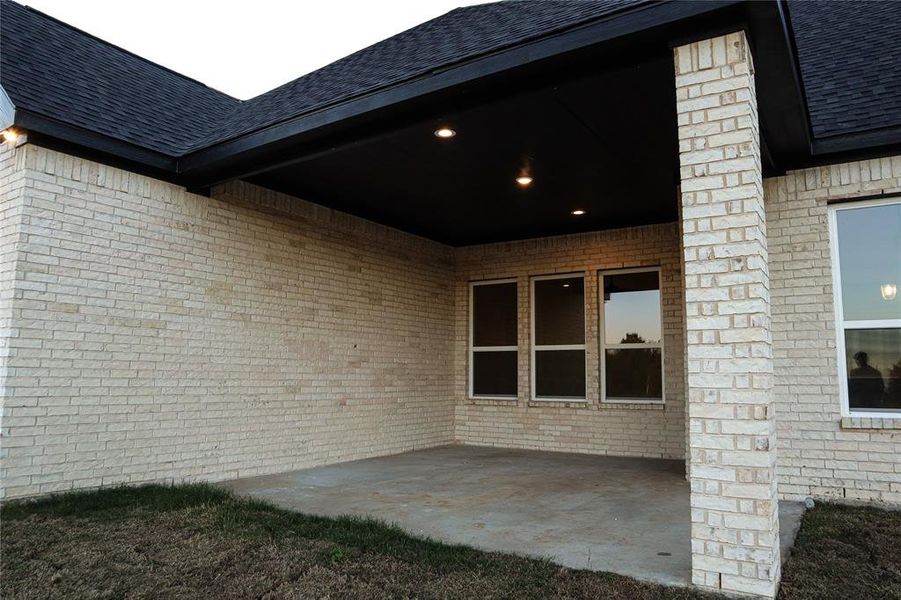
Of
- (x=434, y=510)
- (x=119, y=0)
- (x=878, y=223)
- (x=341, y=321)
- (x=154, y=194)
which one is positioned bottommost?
(x=434, y=510)

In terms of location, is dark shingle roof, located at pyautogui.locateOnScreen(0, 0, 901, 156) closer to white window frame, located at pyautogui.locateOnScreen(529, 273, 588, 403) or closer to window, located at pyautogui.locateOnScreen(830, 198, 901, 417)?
window, located at pyautogui.locateOnScreen(830, 198, 901, 417)

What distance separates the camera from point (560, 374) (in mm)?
9516

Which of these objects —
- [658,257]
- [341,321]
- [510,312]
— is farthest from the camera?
[510,312]

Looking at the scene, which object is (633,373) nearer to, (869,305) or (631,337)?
(631,337)

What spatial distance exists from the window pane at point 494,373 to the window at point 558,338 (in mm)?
447

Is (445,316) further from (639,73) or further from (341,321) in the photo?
(639,73)

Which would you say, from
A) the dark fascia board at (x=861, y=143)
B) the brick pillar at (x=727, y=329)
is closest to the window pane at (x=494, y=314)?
the dark fascia board at (x=861, y=143)

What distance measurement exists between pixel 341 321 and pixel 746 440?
19.8 ft

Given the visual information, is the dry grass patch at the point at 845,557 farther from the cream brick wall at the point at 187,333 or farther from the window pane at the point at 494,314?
the window pane at the point at 494,314

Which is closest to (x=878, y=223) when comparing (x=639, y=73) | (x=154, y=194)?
(x=639, y=73)

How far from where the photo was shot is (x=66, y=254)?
213 inches

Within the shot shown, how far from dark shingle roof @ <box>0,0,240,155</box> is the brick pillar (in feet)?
17.7

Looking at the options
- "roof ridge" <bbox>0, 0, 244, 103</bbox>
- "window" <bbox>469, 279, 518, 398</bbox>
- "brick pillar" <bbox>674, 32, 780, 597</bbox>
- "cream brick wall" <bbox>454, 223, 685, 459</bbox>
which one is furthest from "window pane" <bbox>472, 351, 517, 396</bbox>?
"brick pillar" <bbox>674, 32, 780, 597</bbox>

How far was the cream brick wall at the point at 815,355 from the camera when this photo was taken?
5301 millimetres
